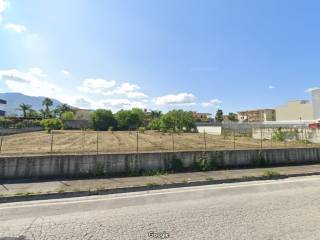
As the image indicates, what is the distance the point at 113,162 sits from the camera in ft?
40.7

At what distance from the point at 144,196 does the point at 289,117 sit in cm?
10911

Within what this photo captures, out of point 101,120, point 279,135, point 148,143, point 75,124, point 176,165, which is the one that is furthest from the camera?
point 75,124

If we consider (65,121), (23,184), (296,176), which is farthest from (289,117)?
(23,184)

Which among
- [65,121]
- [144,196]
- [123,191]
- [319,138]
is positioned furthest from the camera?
[65,121]

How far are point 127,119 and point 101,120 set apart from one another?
9.75 metres

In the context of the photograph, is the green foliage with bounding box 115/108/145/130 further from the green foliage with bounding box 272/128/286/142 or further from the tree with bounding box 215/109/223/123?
the green foliage with bounding box 272/128/286/142

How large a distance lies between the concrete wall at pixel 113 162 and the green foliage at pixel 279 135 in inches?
934

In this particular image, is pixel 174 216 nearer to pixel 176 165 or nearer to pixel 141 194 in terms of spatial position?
pixel 141 194

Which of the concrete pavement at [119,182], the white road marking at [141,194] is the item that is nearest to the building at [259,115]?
the concrete pavement at [119,182]

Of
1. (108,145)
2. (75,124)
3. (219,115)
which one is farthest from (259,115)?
(108,145)

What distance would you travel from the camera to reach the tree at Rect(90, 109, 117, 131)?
10088cm

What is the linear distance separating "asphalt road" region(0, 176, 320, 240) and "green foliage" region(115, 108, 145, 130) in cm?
9679

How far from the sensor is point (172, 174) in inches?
492

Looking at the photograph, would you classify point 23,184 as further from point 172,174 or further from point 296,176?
point 296,176
